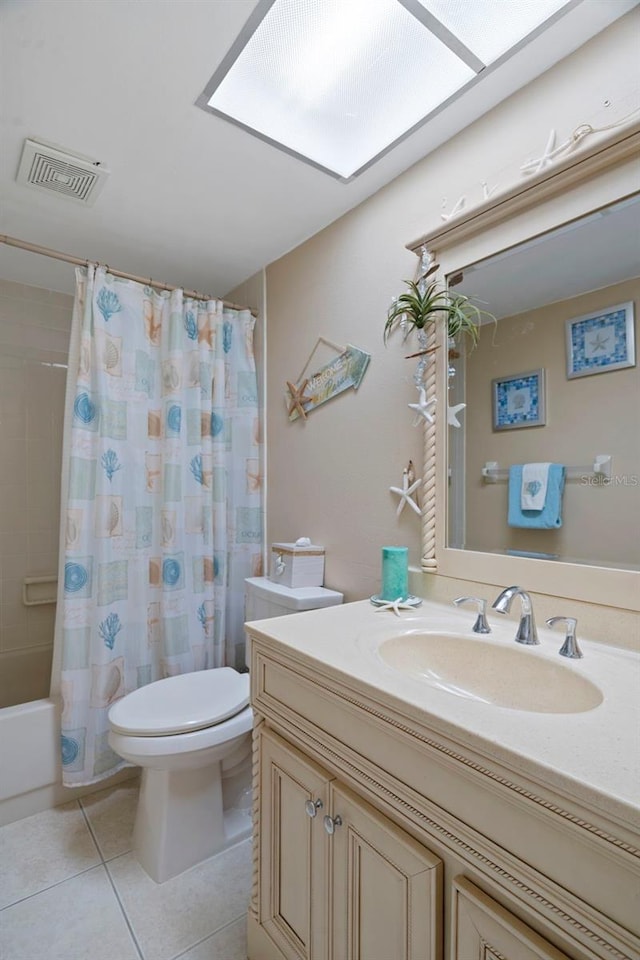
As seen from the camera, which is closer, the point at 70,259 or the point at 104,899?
the point at 104,899

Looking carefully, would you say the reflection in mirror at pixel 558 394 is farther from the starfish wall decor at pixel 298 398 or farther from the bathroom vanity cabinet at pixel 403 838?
the starfish wall decor at pixel 298 398

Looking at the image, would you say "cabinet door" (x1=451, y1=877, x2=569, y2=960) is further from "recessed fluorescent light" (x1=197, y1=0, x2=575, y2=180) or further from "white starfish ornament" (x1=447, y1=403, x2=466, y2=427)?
"recessed fluorescent light" (x1=197, y1=0, x2=575, y2=180)

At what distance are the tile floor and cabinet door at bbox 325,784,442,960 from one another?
59 centimetres

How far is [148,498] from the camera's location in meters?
1.97

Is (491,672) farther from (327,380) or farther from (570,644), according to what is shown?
(327,380)

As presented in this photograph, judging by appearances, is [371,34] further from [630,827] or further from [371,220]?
[630,827]

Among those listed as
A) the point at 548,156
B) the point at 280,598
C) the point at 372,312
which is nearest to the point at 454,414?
the point at 372,312

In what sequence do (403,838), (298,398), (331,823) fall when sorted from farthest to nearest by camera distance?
(298,398) → (331,823) → (403,838)

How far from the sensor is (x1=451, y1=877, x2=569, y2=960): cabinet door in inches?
22.5

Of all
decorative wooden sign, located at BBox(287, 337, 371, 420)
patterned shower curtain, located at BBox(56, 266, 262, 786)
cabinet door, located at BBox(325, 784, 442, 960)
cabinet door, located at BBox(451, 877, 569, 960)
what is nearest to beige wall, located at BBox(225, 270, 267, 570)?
patterned shower curtain, located at BBox(56, 266, 262, 786)

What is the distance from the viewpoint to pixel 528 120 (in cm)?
119

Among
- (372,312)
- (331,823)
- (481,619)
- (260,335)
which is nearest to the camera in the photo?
(331,823)

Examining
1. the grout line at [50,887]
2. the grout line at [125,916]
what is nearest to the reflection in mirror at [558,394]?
the grout line at [125,916]

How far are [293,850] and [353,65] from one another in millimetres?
1845
